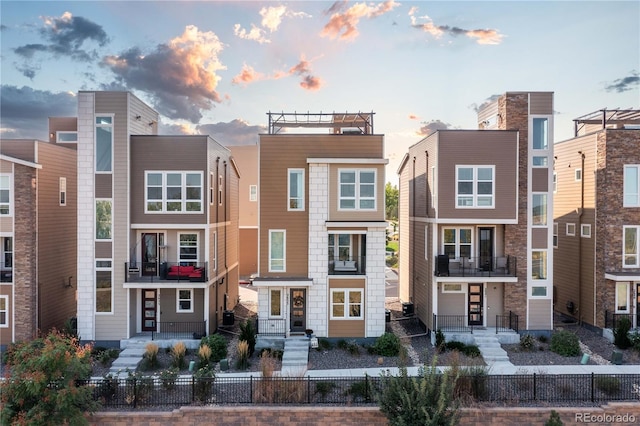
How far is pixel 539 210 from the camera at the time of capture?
722 inches

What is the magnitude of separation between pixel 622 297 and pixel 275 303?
1601cm

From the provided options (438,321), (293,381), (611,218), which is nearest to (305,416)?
(293,381)

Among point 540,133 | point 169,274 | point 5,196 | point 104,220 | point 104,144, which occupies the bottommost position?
point 169,274

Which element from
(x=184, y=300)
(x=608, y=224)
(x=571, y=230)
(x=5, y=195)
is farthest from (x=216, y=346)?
(x=571, y=230)

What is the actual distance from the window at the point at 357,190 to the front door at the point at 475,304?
621cm

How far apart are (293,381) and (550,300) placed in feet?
41.9

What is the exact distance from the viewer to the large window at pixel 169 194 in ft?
57.2

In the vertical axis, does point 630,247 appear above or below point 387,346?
above

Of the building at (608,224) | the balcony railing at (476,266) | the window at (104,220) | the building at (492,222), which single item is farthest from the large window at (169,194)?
the building at (608,224)

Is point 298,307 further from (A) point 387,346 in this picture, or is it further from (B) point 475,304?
(B) point 475,304

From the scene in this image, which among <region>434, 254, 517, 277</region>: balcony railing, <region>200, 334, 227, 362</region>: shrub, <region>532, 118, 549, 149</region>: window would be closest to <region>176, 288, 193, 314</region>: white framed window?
<region>200, 334, 227, 362</region>: shrub

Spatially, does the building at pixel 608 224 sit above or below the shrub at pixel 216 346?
above

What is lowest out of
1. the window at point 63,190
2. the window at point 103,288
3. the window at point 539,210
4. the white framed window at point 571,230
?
the window at point 103,288

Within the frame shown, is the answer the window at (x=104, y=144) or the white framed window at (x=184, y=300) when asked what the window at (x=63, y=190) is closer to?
the window at (x=104, y=144)
